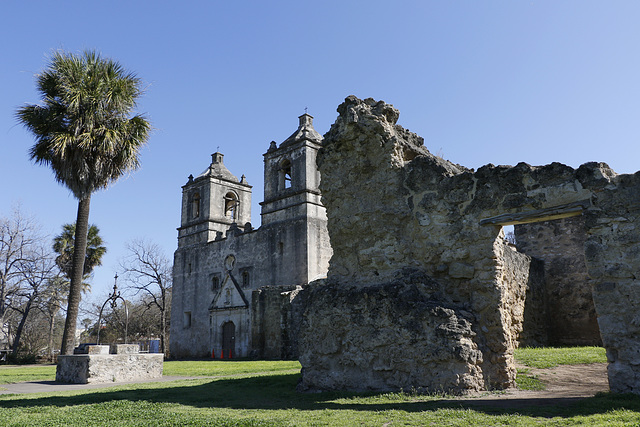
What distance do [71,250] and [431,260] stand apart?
106ft

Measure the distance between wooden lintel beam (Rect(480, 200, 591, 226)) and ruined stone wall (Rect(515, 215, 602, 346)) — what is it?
871cm

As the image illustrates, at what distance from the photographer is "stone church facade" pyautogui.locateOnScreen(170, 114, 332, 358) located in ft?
82.2

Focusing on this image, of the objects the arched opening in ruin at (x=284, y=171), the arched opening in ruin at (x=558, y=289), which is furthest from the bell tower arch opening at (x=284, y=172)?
the arched opening in ruin at (x=558, y=289)

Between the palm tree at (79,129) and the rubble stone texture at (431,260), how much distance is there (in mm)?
7829

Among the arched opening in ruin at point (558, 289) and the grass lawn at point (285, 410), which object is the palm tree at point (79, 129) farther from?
the arched opening in ruin at point (558, 289)

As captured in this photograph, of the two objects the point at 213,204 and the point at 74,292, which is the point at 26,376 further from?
the point at 213,204

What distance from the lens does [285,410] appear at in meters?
6.34

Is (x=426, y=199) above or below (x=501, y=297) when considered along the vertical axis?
above

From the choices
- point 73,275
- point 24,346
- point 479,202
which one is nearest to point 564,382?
point 479,202

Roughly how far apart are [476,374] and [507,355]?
658mm

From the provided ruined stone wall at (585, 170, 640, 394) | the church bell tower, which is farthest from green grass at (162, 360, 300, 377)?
the church bell tower

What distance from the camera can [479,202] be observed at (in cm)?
742

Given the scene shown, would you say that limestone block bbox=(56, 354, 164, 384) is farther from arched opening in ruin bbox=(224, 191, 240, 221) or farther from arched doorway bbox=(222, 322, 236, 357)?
arched opening in ruin bbox=(224, 191, 240, 221)

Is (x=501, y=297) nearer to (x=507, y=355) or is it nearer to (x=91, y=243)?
(x=507, y=355)
